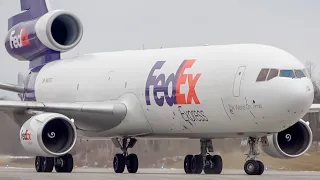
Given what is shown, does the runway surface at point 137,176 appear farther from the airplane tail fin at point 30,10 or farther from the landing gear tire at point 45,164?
the airplane tail fin at point 30,10

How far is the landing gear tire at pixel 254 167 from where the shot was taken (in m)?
26.4

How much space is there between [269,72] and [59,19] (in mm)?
11395

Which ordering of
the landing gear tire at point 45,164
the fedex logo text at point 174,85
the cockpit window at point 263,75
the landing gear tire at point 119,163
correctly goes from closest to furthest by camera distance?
the cockpit window at point 263,75, the fedex logo text at point 174,85, the landing gear tire at point 45,164, the landing gear tire at point 119,163

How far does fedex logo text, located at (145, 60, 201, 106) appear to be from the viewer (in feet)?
90.0

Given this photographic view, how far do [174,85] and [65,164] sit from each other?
4990 mm

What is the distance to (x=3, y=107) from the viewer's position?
28578 millimetres

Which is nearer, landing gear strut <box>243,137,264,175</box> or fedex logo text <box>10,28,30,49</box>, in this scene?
landing gear strut <box>243,137,264,175</box>

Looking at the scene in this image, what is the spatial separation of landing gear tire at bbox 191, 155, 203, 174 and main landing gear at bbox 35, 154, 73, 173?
163 inches

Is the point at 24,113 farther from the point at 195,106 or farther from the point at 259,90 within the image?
the point at 259,90

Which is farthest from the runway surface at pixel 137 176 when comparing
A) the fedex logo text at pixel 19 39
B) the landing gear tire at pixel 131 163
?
the fedex logo text at pixel 19 39

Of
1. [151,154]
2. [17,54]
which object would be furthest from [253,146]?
[17,54]

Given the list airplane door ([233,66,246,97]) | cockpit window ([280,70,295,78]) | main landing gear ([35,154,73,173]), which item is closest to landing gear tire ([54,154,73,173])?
main landing gear ([35,154,73,173])

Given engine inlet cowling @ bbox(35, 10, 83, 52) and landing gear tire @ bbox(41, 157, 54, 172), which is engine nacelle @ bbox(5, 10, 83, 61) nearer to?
engine inlet cowling @ bbox(35, 10, 83, 52)

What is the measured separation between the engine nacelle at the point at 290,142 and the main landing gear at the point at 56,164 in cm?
643
